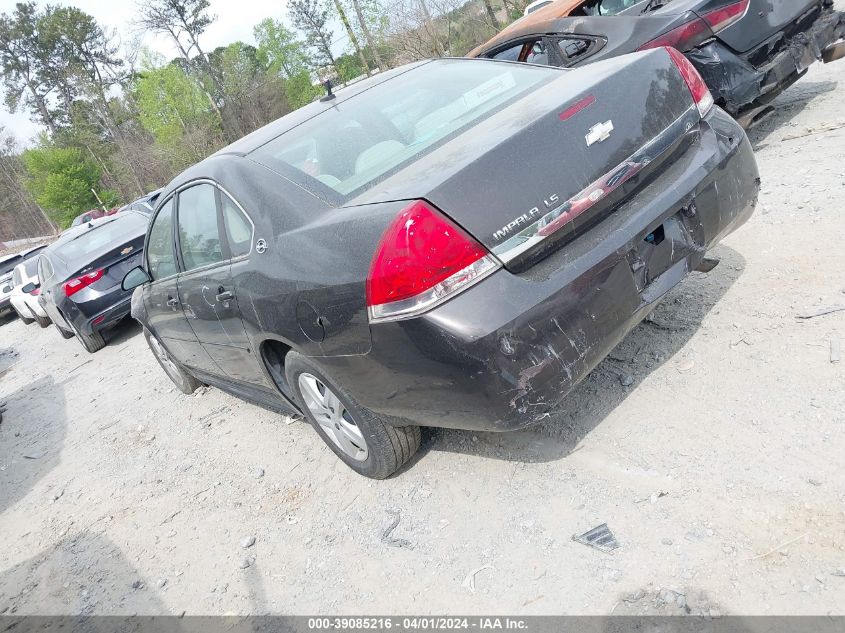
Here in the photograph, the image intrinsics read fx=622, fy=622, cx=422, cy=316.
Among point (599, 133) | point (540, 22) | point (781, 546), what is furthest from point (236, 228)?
point (540, 22)

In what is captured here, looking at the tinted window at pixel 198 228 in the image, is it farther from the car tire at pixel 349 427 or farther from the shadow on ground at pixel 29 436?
the shadow on ground at pixel 29 436

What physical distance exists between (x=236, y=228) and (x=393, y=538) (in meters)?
1.59

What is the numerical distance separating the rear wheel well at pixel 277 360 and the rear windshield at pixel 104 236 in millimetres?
5777

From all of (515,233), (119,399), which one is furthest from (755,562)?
(119,399)

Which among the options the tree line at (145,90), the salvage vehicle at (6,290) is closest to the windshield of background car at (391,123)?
the salvage vehicle at (6,290)

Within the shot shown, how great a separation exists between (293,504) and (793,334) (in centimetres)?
256

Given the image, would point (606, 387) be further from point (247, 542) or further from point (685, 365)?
point (247, 542)

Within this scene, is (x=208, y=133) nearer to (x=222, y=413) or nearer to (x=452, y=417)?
(x=222, y=413)

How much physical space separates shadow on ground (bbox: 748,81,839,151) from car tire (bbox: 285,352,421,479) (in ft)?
13.6

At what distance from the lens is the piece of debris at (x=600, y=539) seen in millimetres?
2186

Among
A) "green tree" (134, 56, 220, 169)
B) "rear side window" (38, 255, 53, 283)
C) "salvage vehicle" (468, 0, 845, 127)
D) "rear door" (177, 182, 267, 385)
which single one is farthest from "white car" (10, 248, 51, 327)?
"green tree" (134, 56, 220, 169)

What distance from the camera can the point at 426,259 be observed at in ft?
6.82

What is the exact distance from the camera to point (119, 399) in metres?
6.28

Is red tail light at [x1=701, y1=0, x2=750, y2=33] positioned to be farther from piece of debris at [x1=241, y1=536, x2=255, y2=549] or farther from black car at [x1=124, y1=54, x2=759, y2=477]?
piece of debris at [x1=241, y1=536, x2=255, y2=549]
